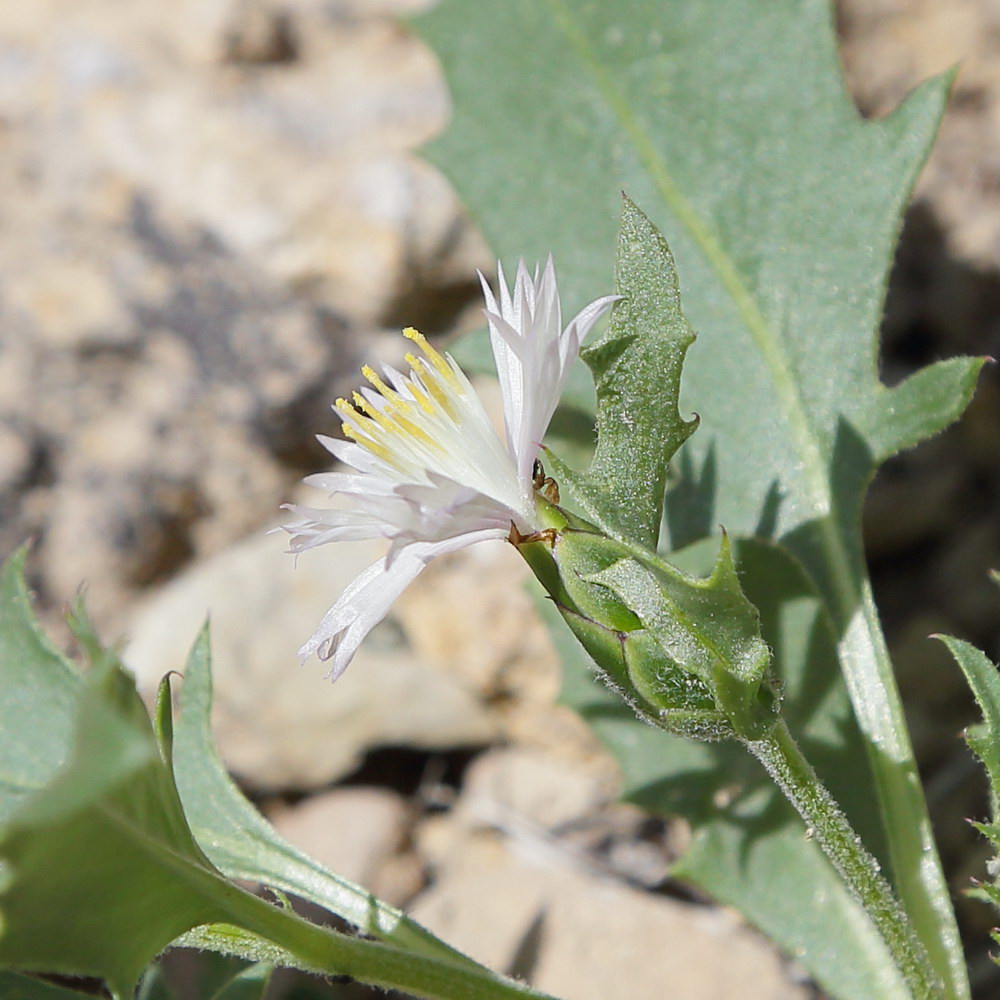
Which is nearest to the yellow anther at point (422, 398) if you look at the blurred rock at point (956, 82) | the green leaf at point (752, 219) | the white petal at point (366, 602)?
the white petal at point (366, 602)

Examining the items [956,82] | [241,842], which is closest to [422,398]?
[241,842]

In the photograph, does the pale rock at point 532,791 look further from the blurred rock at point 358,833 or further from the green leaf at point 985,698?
the green leaf at point 985,698

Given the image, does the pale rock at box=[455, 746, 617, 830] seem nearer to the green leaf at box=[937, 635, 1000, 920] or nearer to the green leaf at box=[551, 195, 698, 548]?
the green leaf at box=[937, 635, 1000, 920]

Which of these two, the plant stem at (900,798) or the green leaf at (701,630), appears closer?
the green leaf at (701,630)

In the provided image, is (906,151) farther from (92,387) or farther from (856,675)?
(92,387)

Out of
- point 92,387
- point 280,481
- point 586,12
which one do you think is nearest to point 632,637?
point 586,12
